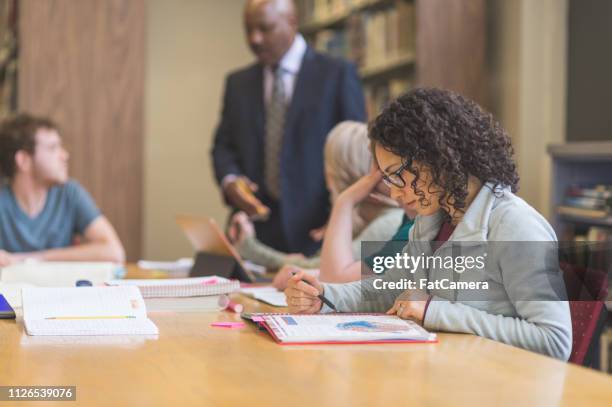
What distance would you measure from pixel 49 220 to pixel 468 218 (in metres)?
2.08

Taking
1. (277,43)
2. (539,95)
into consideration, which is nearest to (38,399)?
(277,43)

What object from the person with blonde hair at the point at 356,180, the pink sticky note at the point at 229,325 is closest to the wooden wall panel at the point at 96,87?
the person with blonde hair at the point at 356,180

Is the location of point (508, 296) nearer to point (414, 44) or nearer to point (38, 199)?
point (38, 199)

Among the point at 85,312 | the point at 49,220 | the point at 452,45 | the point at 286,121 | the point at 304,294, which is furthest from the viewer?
the point at 452,45

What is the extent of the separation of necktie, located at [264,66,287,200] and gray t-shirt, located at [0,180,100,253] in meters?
0.69

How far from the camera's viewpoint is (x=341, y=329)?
5.11 feet

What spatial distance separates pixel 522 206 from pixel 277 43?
210cm

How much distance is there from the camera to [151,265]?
304 cm

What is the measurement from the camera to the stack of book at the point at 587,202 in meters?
3.40

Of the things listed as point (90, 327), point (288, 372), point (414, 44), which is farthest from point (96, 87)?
point (288, 372)

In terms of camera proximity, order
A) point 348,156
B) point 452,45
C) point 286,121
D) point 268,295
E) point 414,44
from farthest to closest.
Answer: point 414,44, point 452,45, point 286,121, point 348,156, point 268,295

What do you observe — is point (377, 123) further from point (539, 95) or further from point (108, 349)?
point (539, 95)

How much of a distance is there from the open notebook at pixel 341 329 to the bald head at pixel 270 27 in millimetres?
2012

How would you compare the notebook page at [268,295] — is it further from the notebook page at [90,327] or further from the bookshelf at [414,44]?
the bookshelf at [414,44]
